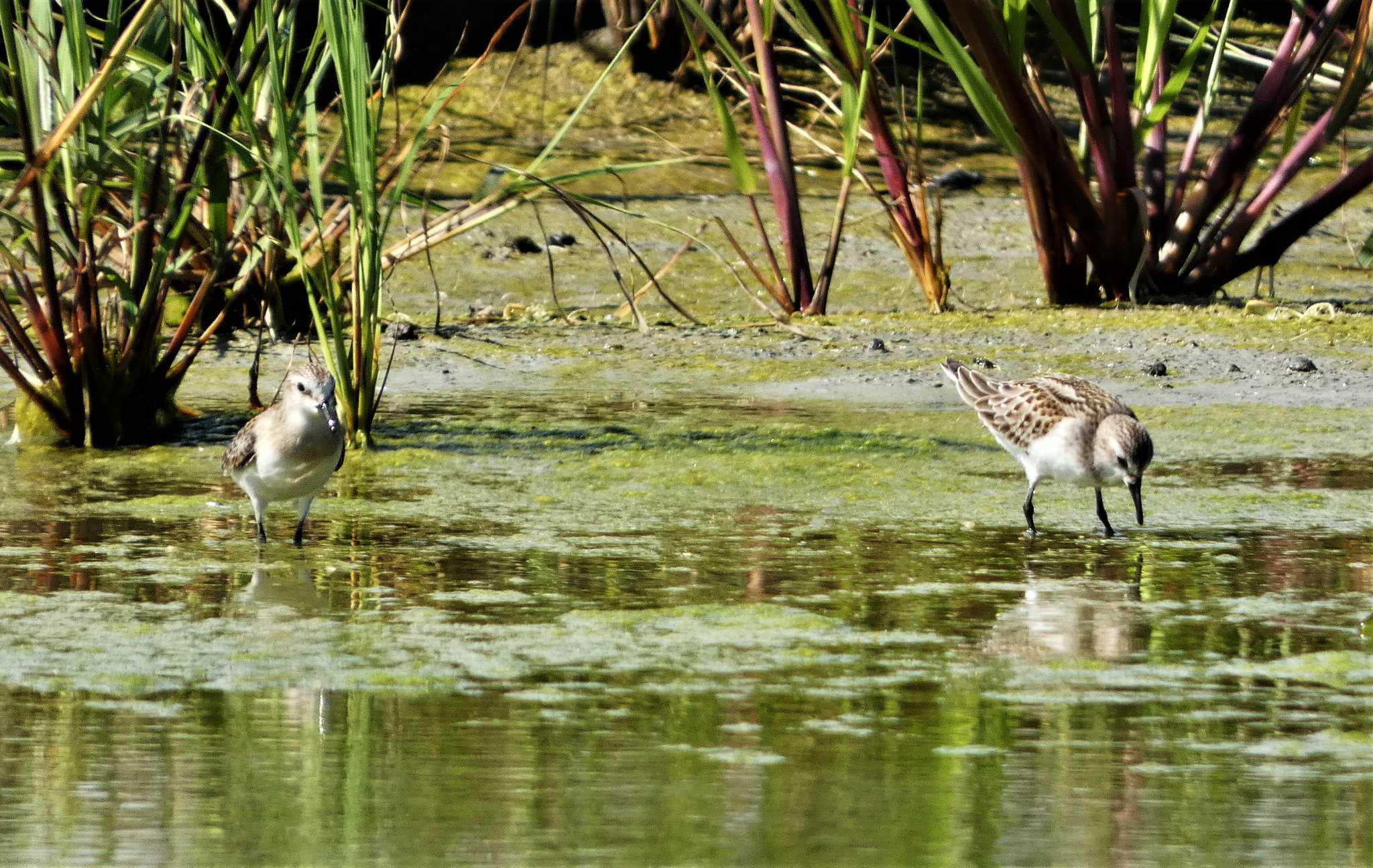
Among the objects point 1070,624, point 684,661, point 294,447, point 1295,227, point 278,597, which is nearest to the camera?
point 684,661

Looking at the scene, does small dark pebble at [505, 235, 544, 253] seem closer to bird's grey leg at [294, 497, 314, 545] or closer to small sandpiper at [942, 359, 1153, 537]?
small sandpiper at [942, 359, 1153, 537]

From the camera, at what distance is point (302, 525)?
4965mm

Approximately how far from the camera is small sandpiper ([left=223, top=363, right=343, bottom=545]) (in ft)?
16.0

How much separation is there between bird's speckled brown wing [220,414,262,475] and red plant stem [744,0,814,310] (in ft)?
11.5

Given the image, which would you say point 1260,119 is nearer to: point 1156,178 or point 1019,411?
point 1156,178

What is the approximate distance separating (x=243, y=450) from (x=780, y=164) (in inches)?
157

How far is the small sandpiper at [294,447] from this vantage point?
16.0 feet

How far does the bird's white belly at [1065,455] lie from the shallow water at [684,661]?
0.14 meters

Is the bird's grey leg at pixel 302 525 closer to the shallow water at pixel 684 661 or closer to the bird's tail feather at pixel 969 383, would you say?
the shallow water at pixel 684 661

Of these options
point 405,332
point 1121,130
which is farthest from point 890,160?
point 405,332

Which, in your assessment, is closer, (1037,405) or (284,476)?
(284,476)

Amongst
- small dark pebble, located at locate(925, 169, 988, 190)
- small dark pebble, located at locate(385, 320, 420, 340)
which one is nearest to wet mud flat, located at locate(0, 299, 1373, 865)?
small dark pebble, located at locate(385, 320, 420, 340)

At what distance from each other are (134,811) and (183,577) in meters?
1.84

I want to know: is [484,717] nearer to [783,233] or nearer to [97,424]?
[97,424]
